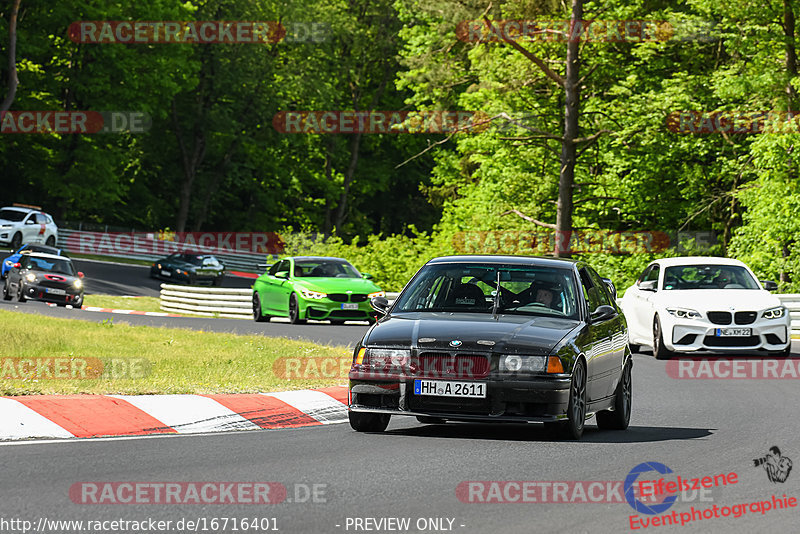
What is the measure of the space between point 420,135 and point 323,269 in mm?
48591

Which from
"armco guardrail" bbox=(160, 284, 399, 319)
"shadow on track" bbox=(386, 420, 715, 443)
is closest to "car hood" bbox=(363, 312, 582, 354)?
"shadow on track" bbox=(386, 420, 715, 443)

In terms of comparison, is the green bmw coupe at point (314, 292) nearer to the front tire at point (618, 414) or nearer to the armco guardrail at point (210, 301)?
the armco guardrail at point (210, 301)

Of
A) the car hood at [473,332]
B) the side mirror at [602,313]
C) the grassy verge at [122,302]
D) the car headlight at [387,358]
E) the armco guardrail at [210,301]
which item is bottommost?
the grassy verge at [122,302]

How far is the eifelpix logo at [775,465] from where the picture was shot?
28.4ft

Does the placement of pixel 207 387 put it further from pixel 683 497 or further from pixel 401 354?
pixel 683 497

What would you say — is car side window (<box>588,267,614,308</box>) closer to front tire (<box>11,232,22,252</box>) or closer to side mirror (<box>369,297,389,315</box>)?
side mirror (<box>369,297,389,315</box>)

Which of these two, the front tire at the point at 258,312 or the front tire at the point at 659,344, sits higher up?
the front tire at the point at 659,344

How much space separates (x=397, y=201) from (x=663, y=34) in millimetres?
48382

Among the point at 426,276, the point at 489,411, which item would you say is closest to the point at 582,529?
the point at 489,411

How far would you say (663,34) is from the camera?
3769 centimetres

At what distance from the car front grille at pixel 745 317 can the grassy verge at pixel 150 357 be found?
20.2 feet

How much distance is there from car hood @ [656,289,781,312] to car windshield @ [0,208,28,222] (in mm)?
35571

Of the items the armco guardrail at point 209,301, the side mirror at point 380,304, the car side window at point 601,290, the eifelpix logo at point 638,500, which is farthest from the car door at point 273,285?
the eifelpix logo at point 638,500

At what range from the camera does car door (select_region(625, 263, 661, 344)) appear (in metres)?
20.9
